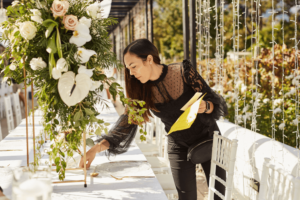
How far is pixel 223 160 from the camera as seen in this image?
1485 millimetres

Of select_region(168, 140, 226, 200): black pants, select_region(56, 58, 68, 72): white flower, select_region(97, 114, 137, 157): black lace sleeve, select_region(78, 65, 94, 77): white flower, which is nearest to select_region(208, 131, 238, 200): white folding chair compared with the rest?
select_region(168, 140, 226, 200): black pants

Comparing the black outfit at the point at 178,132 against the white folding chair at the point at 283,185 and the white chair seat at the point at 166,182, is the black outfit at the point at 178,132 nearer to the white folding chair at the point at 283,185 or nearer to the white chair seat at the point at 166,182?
the white chair seat at the point at 166,182

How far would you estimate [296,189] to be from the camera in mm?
958

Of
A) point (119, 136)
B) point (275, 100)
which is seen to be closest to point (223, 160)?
point (119, 136)

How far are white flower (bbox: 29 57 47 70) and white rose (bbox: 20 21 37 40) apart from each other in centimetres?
9

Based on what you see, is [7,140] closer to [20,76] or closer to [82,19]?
[20,76]

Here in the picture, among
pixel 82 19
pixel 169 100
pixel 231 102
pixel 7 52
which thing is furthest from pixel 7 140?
pixel 231 102

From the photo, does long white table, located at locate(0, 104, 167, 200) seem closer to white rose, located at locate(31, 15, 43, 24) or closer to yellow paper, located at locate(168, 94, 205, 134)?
yellow paper, located at locate(168, 94, 205, 134)

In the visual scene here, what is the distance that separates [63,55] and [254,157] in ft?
5.17

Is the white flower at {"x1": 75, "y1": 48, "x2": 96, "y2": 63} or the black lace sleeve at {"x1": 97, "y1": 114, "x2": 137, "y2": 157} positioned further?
the black lace sleeve at {"x1": 97, "y1": 114, "x2": 137, "y2": 157}

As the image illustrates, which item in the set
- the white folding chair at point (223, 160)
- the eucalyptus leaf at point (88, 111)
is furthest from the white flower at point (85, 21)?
the white folding chair at point (223, 160)

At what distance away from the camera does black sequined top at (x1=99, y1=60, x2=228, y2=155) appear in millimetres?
1573

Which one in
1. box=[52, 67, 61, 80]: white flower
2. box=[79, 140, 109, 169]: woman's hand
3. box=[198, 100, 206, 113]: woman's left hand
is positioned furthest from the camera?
box=[79, 140, 109, 169]: woman's hand

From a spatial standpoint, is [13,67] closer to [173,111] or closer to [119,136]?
[119,136]
